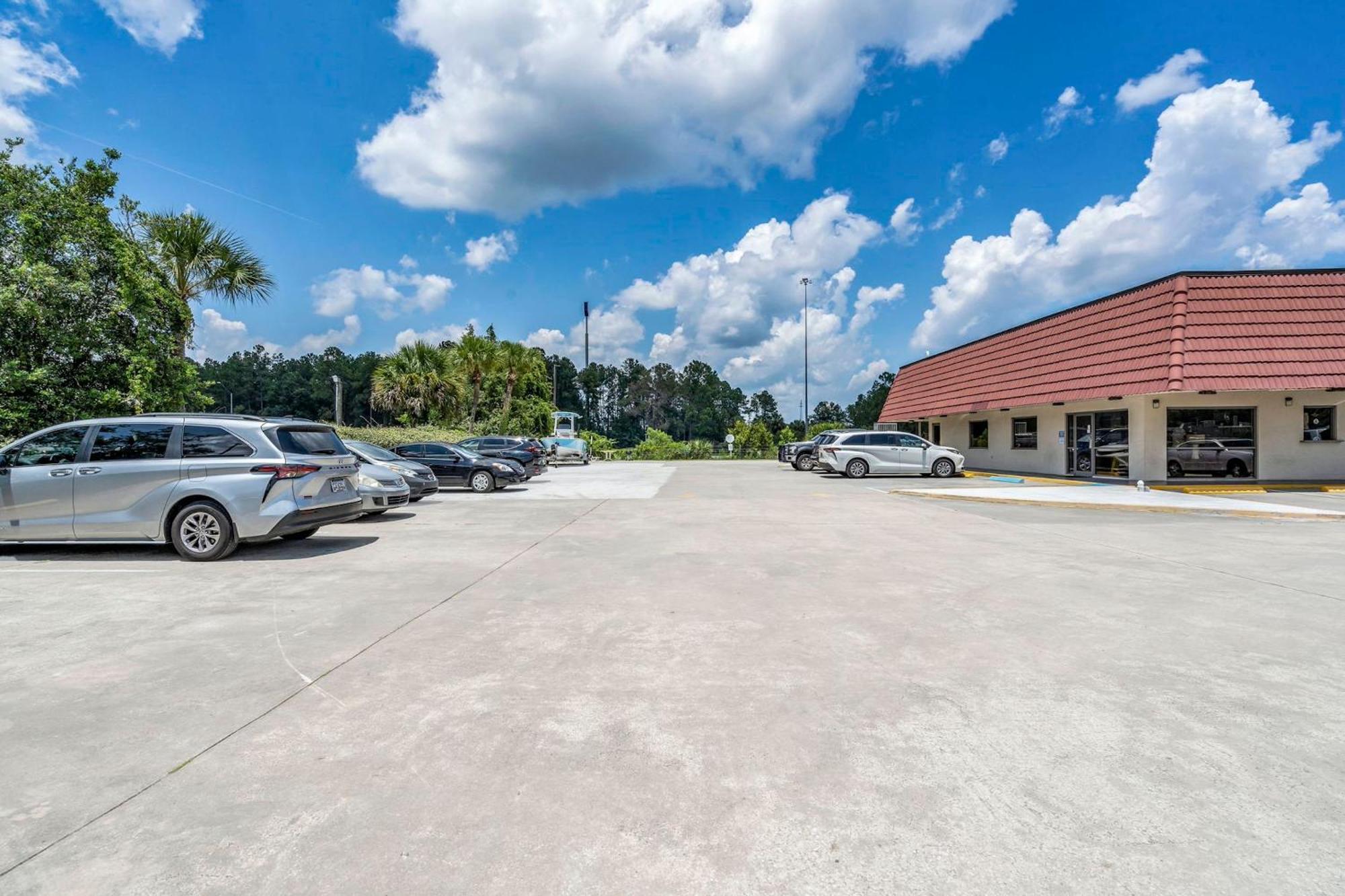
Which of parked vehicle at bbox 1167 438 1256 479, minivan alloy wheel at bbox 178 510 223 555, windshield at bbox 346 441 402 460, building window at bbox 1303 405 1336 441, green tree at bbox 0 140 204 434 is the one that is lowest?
minivan alloy wheel at bbox 178 510 223 555

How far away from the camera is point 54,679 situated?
4.25 metres

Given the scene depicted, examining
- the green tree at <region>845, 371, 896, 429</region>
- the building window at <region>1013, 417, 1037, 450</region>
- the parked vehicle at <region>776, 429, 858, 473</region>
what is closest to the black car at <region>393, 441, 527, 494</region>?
the parked vehicle at <region>776, 429, 858, 473</region>

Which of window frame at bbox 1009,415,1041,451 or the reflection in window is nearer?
the reflection in window

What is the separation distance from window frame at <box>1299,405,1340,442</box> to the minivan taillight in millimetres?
26039

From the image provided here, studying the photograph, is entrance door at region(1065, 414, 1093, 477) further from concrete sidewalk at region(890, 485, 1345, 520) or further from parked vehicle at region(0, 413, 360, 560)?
parked vehicle at region(0, 413, 360, 560)

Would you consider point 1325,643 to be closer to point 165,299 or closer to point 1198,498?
point 1198,498

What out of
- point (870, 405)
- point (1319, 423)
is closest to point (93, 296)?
point (1319, 423)

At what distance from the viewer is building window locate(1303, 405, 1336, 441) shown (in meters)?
19.1

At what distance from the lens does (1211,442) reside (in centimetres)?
1925

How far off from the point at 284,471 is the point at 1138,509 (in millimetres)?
16290

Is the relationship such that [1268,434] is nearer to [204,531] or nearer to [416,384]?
[204,531]

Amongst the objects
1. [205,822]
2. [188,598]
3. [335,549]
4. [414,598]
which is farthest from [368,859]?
[335,549]

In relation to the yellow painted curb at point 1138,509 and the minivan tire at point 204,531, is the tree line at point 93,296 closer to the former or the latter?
the minivan tire at point 204,531

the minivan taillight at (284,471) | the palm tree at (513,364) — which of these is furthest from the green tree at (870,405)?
the minivan taillight at (284,471)
